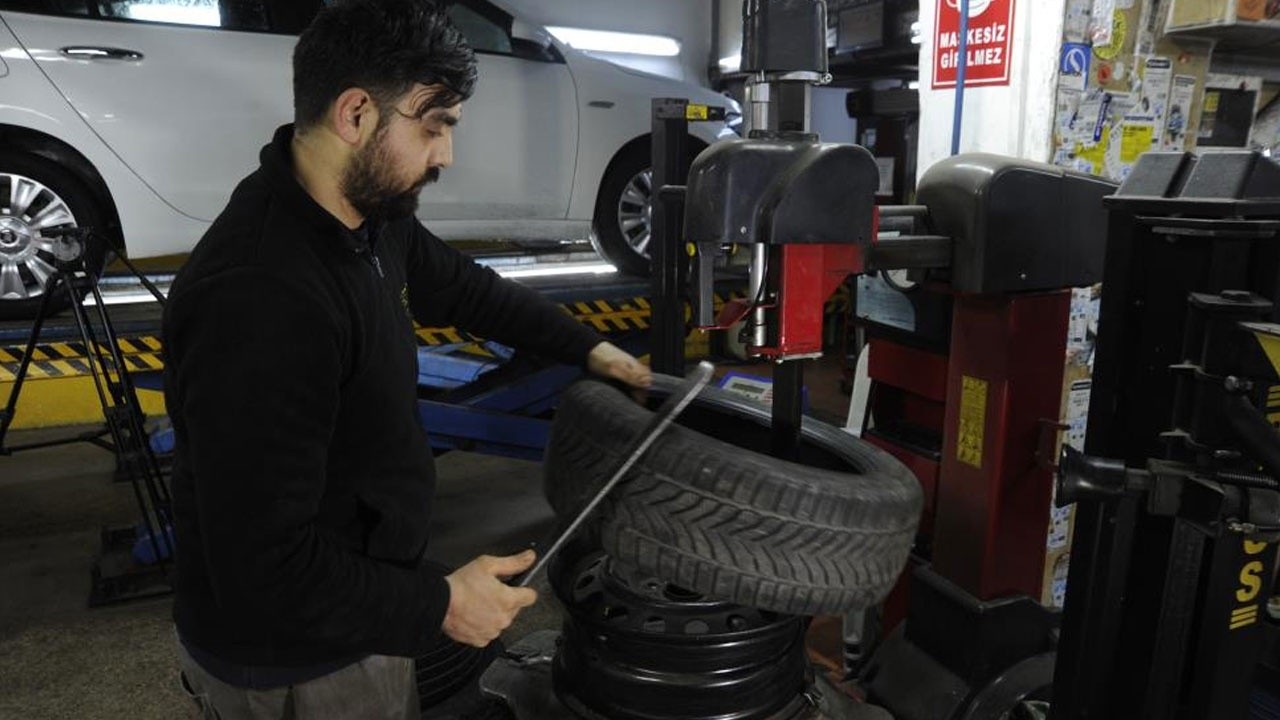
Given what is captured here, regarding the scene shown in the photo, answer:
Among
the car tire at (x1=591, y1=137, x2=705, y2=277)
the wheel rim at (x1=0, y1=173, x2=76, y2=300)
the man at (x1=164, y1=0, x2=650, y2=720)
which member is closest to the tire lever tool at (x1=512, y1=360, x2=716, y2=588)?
the man at (x1=164, y1=0, x2=650, y2=720)

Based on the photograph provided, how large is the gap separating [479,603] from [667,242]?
2342 mm

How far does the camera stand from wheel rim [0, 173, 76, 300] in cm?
327

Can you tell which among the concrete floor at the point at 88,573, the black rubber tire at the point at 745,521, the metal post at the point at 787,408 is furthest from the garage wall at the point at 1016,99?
the concrete floor at the point at 88,573

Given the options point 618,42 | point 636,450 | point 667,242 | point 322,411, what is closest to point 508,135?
point 667,242

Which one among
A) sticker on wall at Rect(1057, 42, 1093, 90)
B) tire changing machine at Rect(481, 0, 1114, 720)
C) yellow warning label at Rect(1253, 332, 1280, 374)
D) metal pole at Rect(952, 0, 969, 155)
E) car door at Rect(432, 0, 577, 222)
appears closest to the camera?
yellow warning label at Rect(1253, 332, 1280, 374)

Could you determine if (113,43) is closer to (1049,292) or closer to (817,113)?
(1049,292)

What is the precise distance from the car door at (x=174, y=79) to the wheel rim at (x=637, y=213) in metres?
1.57

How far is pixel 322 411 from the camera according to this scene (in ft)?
3.55

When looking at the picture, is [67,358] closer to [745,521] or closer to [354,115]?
[354,115]

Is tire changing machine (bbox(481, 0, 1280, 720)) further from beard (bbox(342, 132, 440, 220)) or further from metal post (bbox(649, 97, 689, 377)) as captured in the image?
metal post (bbox(649, 97, 689, 377))

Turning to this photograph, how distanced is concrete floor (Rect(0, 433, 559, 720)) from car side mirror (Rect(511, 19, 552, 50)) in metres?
1.96

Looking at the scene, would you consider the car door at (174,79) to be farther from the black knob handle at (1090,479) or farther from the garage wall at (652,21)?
the garage wall at (652,21)

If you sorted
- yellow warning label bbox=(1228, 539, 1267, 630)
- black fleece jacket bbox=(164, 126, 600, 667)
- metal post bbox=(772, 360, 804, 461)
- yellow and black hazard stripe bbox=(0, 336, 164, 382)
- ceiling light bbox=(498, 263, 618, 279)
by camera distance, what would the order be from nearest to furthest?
black fleece jacket bbox=(164, 126, 600, 667) < yellow warning label bbox=(1228, 539, 1267, 630) < metal post bbox=(772, 360, 804, 461) < yellow and black hazard stripe bbox=(0, 336, 164, 382) < ceiling light bbox=(498, 263, 618, 279)

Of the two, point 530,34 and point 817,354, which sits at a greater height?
point 530,34
